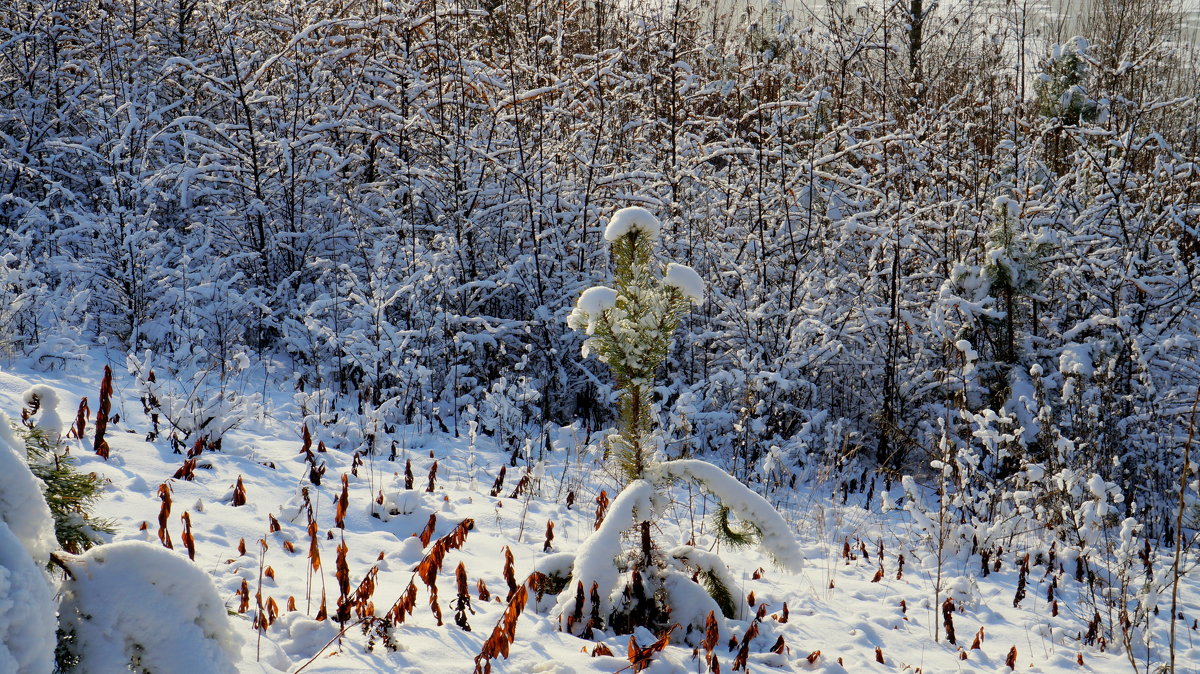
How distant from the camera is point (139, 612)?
5.02 ft

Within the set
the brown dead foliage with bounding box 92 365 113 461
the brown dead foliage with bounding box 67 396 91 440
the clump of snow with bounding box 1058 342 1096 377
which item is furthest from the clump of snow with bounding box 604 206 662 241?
the clump of snow with bounding box 1058 342 1096 377

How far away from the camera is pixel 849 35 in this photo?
8.11 meters

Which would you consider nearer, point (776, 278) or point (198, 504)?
point (198, 504)

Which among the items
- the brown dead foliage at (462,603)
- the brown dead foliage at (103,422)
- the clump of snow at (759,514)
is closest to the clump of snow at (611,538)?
the clump of snow at (759,514)

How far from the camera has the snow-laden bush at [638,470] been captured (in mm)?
3016

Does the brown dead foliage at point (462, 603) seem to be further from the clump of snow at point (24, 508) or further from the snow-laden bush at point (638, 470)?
the clump of snow at point (24, 508)

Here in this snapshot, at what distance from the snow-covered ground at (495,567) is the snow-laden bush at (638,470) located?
0.52ft

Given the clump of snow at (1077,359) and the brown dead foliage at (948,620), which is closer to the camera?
the brown dead foliage at (948,620)

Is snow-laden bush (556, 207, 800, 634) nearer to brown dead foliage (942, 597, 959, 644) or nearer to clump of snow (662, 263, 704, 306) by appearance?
clump of snow (662, 263, 704, 306)

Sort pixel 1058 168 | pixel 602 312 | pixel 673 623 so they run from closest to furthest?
1. pixel 602 312
2. pixel 673 623
3. pixel 1058 168

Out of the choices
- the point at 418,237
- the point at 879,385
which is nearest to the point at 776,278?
the point at 879,385

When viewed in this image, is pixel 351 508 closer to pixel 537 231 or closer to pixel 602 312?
pixel 602 312

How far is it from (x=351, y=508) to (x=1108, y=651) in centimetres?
399

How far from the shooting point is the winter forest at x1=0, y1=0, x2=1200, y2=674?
3.34m
